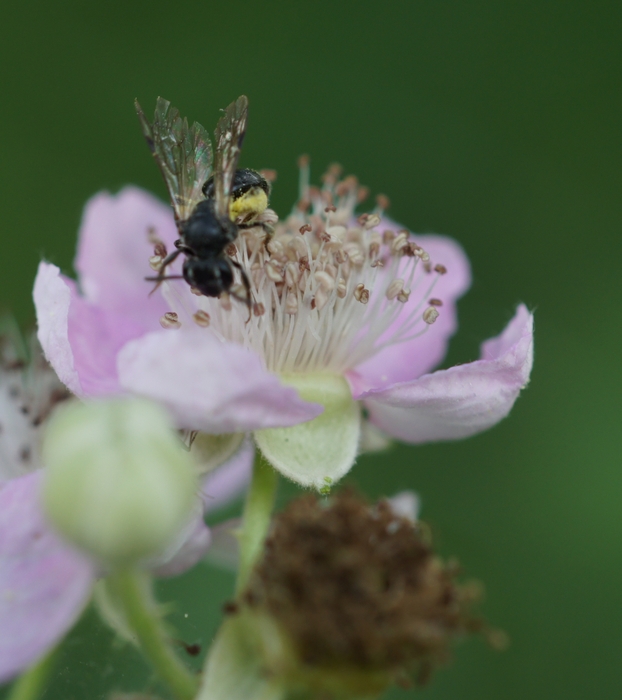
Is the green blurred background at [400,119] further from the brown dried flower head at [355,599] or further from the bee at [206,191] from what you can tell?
the brown dried flower head at [355,599]

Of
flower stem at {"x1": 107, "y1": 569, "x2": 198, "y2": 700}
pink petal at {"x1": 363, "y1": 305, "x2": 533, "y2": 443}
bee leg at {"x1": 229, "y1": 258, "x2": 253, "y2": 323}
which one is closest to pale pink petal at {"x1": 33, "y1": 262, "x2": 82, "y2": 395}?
bee leg at {"x1": 229, "y1": 258, "x2": 253, "y2": 323}

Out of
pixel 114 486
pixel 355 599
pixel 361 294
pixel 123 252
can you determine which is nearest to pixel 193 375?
pixel 114 486

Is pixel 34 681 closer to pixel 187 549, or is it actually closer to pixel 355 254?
pixel 187 549

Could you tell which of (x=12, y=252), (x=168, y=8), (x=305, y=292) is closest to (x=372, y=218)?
(x=305, y=292)

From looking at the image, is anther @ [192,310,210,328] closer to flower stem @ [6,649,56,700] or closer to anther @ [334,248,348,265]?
anther @ [334,248,348,265]

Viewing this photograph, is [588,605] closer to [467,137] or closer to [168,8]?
[467,137]

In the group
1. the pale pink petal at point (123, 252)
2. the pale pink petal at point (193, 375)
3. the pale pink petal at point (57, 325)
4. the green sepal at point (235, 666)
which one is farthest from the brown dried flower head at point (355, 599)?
the pale pink petal at point (123, 252)
